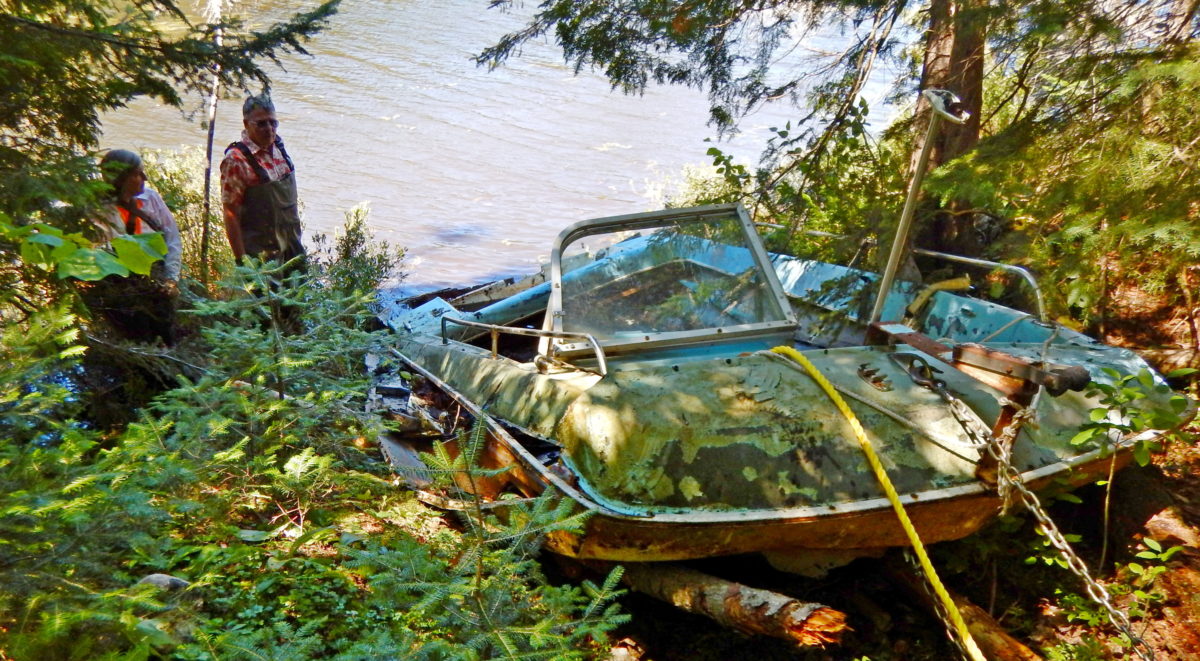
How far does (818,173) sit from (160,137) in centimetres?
1176

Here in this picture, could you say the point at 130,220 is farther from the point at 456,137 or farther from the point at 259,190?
the point at 456,137

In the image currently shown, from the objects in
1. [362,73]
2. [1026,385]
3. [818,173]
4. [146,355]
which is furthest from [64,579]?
[362,73]

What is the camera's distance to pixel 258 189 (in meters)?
5.97

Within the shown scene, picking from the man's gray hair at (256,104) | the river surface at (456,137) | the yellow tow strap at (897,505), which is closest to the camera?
the yellow tow strap at (897,505)

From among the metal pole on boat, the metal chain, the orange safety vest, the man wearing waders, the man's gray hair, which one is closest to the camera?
the metal chain

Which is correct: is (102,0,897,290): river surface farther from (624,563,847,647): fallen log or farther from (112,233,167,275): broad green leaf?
(112,233,167,275): broad green leaf

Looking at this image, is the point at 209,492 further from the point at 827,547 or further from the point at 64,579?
the point at 827,547

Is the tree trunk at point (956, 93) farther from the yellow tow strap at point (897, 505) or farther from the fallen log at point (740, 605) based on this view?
the fallen log at point (740, 605)

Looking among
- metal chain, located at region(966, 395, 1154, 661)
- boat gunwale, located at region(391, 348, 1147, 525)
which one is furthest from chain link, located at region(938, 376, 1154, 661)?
boat gunwale, located at region(391, 348, 1147, 525)

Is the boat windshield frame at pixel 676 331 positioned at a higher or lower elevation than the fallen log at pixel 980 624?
higher

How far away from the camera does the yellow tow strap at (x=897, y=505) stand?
9.70 feet

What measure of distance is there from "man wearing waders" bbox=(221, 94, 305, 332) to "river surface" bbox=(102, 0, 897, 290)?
481 centimetres

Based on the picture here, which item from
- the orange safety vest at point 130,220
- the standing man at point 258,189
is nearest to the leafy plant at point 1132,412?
the standing man at point 258,189

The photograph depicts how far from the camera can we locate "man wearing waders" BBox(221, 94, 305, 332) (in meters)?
5.85
